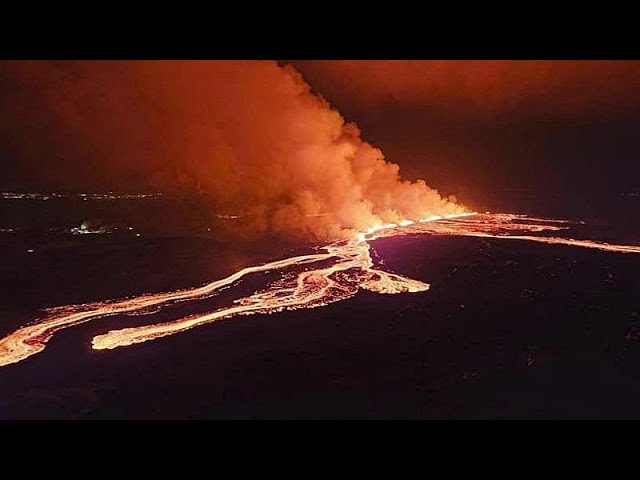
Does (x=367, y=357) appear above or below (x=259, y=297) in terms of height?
below

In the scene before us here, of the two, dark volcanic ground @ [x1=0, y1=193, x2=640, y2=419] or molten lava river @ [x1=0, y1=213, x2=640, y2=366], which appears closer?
dark volcanic ground @ [x1=0, y1=193, x2=640, y2=419]

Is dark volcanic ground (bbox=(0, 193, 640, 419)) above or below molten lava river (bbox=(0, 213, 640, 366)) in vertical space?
below

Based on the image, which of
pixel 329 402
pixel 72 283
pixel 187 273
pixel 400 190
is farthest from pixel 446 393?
pixel 400 190

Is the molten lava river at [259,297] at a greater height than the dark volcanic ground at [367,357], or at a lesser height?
greater

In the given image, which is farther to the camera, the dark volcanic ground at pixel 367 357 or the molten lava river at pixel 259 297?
the molten lava river at pixel 259 297

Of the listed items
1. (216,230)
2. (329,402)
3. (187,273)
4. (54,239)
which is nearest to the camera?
(329,402)

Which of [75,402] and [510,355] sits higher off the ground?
[75,402]

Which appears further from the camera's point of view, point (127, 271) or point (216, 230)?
point (216, 230)

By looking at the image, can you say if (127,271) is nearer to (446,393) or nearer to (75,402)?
(75,402)
